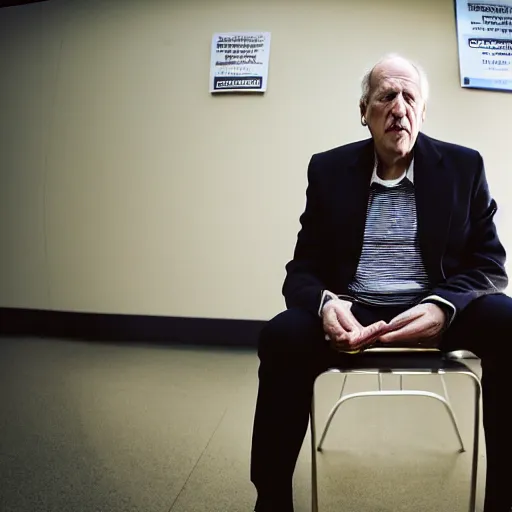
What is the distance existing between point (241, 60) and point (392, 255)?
1925 mm

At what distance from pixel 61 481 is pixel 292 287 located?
0.84 m

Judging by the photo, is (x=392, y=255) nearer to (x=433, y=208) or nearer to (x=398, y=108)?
(x=433, y=208)

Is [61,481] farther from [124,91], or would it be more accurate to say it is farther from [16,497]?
[124,91]

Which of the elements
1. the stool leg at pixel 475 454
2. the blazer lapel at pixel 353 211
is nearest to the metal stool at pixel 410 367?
the stool leg at pixel 475 454

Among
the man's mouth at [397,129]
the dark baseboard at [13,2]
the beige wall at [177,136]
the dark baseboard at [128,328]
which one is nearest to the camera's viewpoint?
the man's mouth at [397,129]

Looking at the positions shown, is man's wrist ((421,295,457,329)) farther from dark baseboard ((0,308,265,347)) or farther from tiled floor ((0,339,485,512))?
dark baseboard ((0,308,265,347))

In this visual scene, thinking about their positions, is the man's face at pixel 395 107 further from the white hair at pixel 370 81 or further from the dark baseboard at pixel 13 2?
the dark baseboard at pixel 13 2

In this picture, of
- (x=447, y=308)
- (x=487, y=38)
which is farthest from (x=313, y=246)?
(x=487, y=38)

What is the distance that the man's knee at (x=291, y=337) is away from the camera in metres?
1.00

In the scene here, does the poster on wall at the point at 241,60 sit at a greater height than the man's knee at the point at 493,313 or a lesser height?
greater

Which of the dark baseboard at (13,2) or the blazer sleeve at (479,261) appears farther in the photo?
the dark baseboard at (13,2)

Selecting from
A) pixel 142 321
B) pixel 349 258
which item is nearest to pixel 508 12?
pixel 349 258

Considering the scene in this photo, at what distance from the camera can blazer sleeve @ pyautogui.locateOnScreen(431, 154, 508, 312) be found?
3.51 feet

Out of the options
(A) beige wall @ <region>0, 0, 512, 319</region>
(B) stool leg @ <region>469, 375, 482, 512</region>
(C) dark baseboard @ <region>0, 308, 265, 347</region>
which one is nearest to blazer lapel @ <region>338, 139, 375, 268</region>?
(B) stool leg @ <region>469, 375, 482, 512</region>
